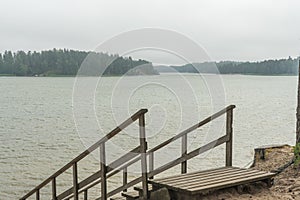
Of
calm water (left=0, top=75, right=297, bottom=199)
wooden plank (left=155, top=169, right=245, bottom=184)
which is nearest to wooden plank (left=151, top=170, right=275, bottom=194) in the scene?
wooden plank (left=155, top=169, right=245, bottom=184)

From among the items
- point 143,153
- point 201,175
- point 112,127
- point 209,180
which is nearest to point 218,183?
point 209,180

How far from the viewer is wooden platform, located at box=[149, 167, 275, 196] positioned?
14.5ft

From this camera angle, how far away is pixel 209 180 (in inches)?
189

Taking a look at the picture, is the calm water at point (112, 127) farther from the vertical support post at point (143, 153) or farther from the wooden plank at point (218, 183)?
the wooden plank at point (218, 183)

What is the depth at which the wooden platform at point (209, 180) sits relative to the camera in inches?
175

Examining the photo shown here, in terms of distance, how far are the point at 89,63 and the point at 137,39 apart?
0.80 meters

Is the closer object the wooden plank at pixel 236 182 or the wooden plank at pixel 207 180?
the wooden plank at pixel 236 182

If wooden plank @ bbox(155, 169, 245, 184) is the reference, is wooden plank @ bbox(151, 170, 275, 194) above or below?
above

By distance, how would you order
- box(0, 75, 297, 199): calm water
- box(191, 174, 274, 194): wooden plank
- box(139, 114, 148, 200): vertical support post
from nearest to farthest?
box(191, 174, 274, 194): wooden plank
box(139, 114, 148, 200): vertical support post
box(0, 75, 297, 199): calm water

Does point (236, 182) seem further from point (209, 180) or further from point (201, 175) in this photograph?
point (201, 175)

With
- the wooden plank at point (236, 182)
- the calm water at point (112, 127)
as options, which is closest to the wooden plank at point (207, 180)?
the wooden plank at point (236, 182)

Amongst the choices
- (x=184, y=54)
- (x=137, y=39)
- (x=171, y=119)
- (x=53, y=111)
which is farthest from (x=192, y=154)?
(x=53, y=111)

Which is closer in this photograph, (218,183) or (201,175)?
(218,183)

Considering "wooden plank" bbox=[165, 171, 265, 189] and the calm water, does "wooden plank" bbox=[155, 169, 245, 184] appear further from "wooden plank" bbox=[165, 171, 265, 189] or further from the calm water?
the calm water
